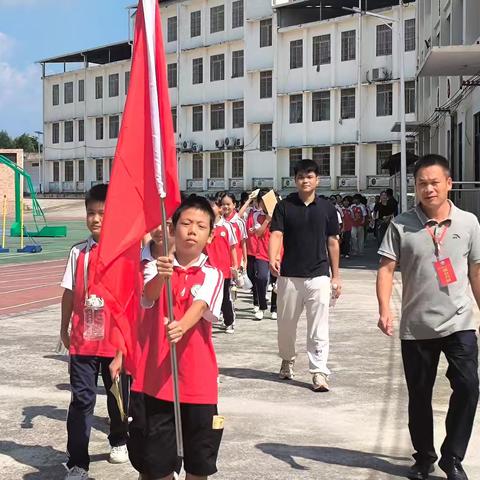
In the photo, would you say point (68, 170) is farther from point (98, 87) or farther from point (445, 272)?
point (445, 272)

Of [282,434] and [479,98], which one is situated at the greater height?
[479,98]

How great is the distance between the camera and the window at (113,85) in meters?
58.6

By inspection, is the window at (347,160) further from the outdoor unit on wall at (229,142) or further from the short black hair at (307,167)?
the short black hair at (307,167)

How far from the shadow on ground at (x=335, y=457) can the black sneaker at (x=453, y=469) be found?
293 mm

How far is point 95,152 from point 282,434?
56058 mm

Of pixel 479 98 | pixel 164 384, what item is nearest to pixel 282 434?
pixel 164 384

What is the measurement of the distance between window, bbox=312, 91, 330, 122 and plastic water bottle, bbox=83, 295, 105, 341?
42335 millimetres

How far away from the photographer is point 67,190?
63344mm

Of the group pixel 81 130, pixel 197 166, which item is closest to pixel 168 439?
pixel 197 166

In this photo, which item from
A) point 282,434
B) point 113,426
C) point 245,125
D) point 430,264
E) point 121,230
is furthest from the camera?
point 245,125

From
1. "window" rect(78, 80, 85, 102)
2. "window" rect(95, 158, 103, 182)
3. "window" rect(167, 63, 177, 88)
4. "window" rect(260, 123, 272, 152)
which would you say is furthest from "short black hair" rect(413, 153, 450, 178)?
"window" rect(78, 80, 85, 102)

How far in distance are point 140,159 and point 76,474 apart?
1.96 meters

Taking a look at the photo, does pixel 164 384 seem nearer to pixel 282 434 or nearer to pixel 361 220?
pixel 282 434

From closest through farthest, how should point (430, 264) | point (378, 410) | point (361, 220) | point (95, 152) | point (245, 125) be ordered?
point (430, 264) < point (378, 410) < point (361, 220) < point (245, 125) < point (95, 152)
